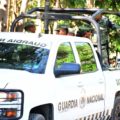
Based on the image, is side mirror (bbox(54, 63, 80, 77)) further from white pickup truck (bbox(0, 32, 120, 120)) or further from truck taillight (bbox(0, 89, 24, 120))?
truck taillight (bbox(0, 89, 24, 120))

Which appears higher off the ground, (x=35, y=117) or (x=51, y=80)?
(x=51, y=80)

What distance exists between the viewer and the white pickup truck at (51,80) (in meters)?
6.45

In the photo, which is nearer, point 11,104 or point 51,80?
point 11,104

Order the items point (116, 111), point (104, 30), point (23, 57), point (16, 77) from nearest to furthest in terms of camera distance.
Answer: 1. point (16, 77)
2. point (23, 57)
3. point (116, 111)
4. point (104, 30)

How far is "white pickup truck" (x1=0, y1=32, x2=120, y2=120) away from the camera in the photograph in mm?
6450

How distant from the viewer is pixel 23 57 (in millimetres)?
7496

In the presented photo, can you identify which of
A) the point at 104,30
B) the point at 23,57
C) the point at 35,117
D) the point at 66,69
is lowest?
the point at 35,117

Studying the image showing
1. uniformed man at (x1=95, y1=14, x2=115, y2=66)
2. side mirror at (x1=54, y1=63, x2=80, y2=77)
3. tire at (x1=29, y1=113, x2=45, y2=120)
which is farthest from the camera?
uniformed man at (x1=95, y1=14, x2=115, y2=66)

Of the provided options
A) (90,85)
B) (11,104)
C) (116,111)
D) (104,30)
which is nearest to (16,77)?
(11,104)

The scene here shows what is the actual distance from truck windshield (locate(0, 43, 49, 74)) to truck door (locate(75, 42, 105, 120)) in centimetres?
79

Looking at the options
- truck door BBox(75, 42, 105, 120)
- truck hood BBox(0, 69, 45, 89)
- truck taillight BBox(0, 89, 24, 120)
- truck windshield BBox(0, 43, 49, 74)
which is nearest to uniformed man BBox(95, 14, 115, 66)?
truck door BBox(75, 42, 105, 120)

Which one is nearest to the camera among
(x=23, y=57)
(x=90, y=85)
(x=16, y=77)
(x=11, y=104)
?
(x=11, y=104)

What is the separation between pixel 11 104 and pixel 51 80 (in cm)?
86

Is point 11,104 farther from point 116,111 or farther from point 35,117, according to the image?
point 116,111
